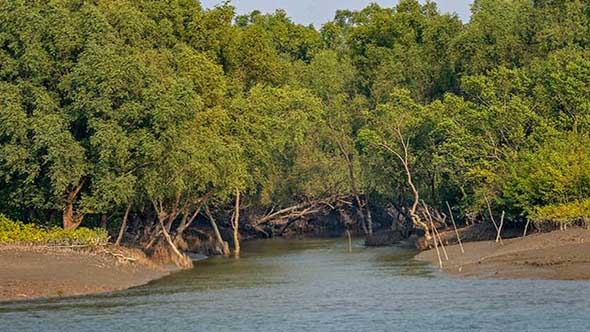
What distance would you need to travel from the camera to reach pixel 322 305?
44.2 meters

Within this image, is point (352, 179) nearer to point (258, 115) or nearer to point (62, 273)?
point (258, 115)

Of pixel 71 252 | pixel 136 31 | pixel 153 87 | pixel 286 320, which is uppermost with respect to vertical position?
pixel 136 31

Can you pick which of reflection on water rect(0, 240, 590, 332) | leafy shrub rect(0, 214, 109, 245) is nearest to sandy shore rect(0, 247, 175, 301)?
leafy shrub rect(0, 214, 109, 245)

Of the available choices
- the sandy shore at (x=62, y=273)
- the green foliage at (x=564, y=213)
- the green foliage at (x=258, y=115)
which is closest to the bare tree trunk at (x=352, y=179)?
the green foliage at (x=258, y=115)

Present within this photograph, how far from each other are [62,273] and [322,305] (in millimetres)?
11951

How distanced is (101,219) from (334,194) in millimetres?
32760

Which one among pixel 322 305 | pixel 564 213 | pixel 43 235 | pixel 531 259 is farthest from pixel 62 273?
pixel 564 213

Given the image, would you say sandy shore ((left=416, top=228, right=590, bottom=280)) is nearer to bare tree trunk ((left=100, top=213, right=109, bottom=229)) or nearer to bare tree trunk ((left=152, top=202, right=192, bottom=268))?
bare tree trunk ((left=152, top=202, right=192, bottom=268))

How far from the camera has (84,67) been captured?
181ft

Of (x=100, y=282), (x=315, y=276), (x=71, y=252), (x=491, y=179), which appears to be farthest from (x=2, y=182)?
(x=491, y=179)

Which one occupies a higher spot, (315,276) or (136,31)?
(136,31)

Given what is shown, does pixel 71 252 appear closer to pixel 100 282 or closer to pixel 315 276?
pixel 100 282

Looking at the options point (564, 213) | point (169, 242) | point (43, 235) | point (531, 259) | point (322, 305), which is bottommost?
point (322, 305)

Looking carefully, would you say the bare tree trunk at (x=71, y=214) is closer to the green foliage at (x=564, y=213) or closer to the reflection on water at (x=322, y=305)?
the reflection on water at (x=322, y=305)
